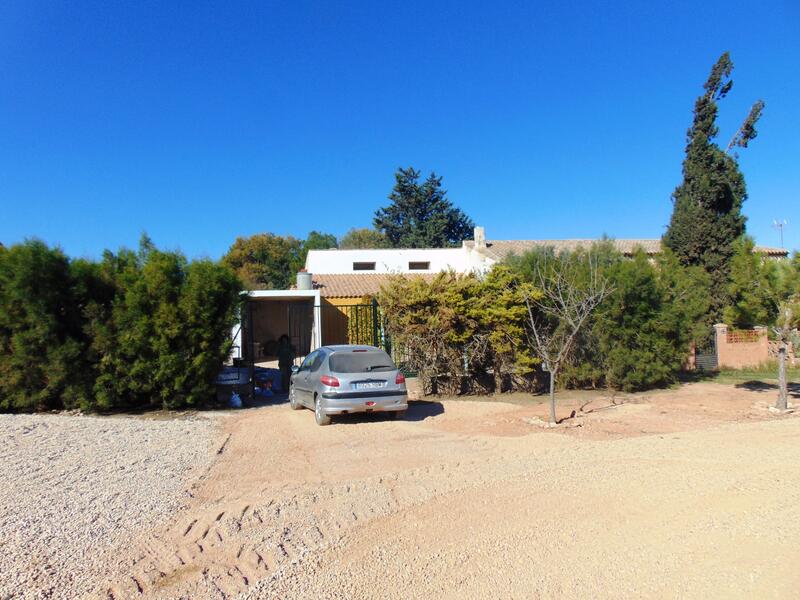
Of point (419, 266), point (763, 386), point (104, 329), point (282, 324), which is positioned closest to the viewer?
point (104, 329)

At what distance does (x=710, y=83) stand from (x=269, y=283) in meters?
39.6

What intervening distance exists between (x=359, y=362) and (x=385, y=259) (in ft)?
86.8

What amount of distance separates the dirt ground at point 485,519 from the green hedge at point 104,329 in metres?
3.21

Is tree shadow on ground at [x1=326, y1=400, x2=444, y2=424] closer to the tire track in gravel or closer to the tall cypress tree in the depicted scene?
the tire track in gravel

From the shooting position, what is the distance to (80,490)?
21.3ft

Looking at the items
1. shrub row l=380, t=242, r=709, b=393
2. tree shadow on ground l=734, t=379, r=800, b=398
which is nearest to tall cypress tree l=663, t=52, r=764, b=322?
tree shadow on ground l=734, t=379, r=800, b=398

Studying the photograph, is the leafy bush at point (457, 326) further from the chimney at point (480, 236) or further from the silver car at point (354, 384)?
the chimney at point (480, 236)

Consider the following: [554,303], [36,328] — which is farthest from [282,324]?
[554,303]

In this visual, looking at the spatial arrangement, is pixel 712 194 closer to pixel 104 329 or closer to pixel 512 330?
pixel 512 330

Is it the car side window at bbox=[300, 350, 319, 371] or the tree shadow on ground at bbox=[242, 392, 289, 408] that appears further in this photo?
the tree shadow on ground at bbox=[242, 392, 289, 408]

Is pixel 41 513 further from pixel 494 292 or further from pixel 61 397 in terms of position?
pixel 494 292

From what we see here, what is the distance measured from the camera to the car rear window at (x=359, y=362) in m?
10.6

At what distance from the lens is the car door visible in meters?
11.4

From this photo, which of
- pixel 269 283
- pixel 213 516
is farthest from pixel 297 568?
pixel 269 283
